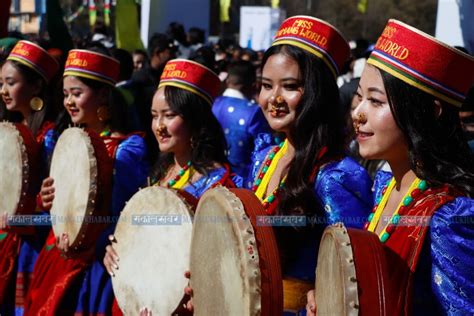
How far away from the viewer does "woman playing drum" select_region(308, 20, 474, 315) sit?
2299 millimetres

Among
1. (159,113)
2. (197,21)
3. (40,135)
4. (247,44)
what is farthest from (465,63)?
(247,44)

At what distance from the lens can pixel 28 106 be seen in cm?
558

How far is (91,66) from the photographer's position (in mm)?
4965

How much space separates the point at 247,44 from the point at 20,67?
869 cm

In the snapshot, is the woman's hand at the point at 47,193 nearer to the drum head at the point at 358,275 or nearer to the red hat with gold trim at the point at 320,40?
the red hat with gold trim at the point at 320,40

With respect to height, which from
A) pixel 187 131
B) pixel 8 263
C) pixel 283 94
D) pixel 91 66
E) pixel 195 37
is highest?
pixel 283 94

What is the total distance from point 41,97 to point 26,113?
0.14 meters

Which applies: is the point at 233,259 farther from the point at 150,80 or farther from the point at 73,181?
the point at 150,80

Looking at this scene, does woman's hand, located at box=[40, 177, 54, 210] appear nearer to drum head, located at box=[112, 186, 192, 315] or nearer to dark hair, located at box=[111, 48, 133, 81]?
drum head, located at box=[112, 186, 192, 315]

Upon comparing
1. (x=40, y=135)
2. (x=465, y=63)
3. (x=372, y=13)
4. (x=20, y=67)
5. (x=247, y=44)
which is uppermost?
(x=465, y=63)

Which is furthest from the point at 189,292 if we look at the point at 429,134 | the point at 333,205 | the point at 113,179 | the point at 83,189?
the point at 113,179

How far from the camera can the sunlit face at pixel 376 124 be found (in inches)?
100.0

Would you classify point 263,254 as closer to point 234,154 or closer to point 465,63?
point 465,63

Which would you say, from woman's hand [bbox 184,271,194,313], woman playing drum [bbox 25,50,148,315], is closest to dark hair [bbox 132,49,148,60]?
woman playing drum [bbox 25,50,148,315]
